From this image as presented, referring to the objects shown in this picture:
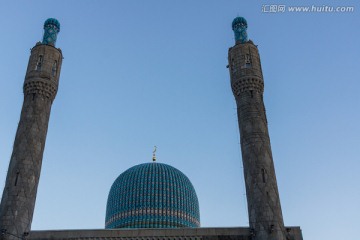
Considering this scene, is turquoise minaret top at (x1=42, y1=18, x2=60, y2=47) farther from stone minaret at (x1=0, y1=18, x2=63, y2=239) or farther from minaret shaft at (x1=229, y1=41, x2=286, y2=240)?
minaret shaft at (x1=229, y1=41, x2=286, y2=240)

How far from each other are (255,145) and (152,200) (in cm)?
Result: 2565

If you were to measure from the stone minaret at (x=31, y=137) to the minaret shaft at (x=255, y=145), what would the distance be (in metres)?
14.4

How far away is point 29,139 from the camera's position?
27984 millimetres

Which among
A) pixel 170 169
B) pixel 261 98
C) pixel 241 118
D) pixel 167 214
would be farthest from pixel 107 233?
pixel 170 169

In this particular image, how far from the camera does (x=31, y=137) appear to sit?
2811 centimetres

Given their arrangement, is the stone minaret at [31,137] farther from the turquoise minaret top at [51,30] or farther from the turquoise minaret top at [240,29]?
the turquoise minaret top at [240,29]

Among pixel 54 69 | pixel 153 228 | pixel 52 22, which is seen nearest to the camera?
pixel 153 228

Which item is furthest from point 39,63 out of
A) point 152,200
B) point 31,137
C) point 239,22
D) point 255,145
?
point 152,200

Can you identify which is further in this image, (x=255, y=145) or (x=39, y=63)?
(x=39, y=63)

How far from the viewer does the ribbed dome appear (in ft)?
161

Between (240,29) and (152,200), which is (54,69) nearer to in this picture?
(240,29)

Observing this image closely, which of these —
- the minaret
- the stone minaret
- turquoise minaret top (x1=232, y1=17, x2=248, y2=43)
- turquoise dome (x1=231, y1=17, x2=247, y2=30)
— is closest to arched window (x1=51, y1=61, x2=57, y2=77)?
the stone minaret

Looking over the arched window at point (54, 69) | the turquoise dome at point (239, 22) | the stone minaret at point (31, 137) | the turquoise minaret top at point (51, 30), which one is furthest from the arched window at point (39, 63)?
the turquoise dome at point (239, 22)

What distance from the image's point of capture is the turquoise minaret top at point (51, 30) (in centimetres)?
3378
